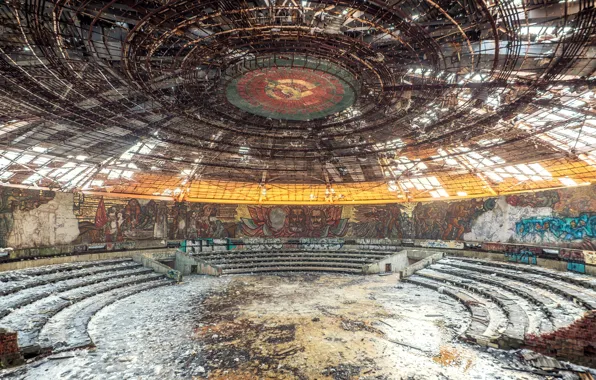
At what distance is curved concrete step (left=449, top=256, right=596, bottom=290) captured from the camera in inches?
596

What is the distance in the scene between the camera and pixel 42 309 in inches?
502

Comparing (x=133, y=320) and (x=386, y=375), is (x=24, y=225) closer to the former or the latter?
(x=133, y=320)

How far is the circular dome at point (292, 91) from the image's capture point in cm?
1189

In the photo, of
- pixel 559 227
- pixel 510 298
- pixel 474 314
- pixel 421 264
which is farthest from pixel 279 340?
pixel 559 227

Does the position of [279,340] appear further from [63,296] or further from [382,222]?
[382,222]

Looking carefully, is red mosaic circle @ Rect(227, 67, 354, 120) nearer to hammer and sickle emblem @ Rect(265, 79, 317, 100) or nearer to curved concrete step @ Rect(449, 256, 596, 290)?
hammer and sickle emblem @ Rect(265, 79, 317, 100)

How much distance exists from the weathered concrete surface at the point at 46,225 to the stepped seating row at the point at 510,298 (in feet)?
82.9

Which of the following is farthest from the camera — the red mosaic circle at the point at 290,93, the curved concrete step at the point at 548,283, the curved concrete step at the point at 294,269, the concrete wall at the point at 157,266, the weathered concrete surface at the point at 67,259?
the curved concrete step at the point at 294,269

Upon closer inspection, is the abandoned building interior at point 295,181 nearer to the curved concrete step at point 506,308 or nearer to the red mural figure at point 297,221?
the curved concrete step at point 506,308

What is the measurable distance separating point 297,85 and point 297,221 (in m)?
21.5

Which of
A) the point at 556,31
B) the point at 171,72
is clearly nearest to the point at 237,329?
the point at 171,72

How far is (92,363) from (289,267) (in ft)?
60.7

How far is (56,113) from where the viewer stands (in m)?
14.2

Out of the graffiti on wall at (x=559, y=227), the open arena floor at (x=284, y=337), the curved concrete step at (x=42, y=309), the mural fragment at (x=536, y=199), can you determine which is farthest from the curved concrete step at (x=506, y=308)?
the curved concrete step at (x=42, y=309)
